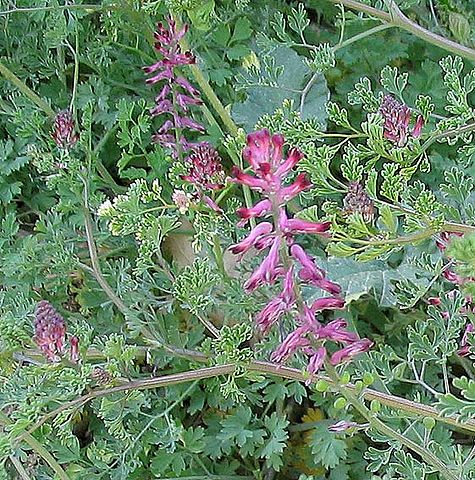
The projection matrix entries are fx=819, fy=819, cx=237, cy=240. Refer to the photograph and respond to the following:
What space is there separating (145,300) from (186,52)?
26.5 inches

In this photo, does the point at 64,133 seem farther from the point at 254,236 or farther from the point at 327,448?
the point at 327,448

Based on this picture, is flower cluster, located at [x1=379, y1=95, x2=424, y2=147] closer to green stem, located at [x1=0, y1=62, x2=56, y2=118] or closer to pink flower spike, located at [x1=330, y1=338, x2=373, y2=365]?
pink flower spike, located at [x1=330, y1=338, x2=373, y2=365]

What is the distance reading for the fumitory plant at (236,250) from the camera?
1.67 m

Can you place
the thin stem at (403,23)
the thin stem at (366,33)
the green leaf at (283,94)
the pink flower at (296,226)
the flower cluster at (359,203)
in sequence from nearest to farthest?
1. the pink flower at (296,226)
2. the flower cluster at (359,203)
3. the thin stem at (403,23)
4. the thin stem at (366,33)
5. the green leaf at (283,94)

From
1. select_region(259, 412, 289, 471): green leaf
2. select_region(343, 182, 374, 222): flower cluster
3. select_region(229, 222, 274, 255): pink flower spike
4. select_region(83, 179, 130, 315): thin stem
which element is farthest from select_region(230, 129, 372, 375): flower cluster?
select_region(259, 412, 289, 471): green leaf

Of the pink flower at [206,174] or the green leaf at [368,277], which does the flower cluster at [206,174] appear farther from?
the green leaf at [368,277]

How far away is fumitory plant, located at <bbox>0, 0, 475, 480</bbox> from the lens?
1.67m

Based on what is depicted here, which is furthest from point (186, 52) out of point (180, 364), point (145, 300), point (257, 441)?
point (257, 441)

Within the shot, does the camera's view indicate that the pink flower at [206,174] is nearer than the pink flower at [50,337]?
No

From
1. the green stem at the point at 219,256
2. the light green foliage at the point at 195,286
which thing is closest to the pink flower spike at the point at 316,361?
the light green foliage at the point at 195,286

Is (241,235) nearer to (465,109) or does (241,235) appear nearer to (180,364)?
(180,364)

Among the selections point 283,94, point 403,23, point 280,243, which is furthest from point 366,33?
point 280,243

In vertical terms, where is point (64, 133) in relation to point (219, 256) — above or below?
above

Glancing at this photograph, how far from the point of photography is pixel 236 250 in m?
1.43
